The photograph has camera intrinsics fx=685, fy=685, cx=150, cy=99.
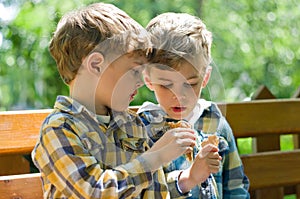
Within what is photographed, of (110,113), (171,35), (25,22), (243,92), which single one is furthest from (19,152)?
(243,92)

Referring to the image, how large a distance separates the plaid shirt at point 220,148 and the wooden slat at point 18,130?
291 mm

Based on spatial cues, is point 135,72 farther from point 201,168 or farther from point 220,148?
point 220,148

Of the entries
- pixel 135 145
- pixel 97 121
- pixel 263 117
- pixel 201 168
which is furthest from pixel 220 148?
pixel 263 117

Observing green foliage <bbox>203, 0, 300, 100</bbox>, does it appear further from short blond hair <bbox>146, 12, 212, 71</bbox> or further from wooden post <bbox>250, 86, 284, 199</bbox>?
short blond hair <bbox>146, 12, 212, 71</bbox>

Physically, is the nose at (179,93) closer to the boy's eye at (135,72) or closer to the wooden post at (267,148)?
the boy's eye at (135,72)

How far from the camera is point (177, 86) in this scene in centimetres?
158

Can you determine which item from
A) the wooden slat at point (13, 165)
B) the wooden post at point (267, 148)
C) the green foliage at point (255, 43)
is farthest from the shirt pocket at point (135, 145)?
the green foliage at point (255, 43)

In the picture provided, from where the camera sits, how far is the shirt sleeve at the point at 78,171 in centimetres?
135

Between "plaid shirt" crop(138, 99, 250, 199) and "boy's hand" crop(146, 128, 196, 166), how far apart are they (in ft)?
0.72

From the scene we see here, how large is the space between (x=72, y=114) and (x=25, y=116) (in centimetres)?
41

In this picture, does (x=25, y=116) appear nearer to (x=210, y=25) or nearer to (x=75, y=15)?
(x=75, y=15)

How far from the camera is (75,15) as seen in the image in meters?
1.44

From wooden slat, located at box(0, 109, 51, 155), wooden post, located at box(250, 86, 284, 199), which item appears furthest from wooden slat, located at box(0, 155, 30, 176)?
wooden post, located at box(250, 86, 284, 199)

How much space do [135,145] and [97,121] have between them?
0.37 ft
